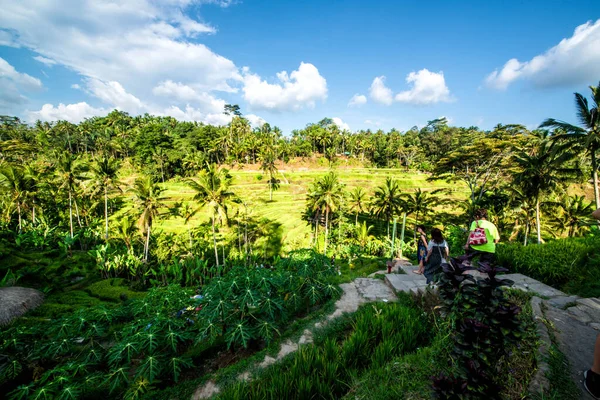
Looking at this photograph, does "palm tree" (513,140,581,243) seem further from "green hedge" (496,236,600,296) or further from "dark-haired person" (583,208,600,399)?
"dark-haired person" (583,208,600,399)

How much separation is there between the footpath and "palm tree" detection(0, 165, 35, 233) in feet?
97.5

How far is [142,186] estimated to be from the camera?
21.3 metres

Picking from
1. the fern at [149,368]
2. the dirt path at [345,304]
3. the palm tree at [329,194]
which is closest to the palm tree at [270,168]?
the palm tree at [329,194]

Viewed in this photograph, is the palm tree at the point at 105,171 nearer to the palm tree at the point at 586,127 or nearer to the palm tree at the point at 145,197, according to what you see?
the palm tree at the point at 145,197

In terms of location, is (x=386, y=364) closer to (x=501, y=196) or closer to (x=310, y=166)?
(x=501, y=196)

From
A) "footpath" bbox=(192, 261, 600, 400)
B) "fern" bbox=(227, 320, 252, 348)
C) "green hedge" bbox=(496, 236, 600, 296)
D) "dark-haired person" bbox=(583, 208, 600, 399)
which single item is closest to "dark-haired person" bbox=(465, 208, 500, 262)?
"footpath" bbox=(192, 261, 600, 400)

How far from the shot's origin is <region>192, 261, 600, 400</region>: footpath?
278 centimetres

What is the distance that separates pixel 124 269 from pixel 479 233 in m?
24.9

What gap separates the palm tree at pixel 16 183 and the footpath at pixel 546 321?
2972cm

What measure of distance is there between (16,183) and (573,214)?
49.9m

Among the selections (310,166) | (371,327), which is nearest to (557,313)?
(371,327)

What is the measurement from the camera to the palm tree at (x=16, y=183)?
21125mm

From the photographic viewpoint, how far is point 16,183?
2153 cm

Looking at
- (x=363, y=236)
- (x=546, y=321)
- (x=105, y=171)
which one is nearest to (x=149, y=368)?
(x=546, y=321)
